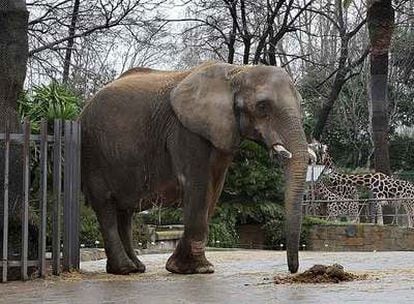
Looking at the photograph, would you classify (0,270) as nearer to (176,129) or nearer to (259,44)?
(176,129)

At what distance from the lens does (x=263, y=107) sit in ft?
33.4

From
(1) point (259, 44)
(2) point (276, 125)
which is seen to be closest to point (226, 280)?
(2) point (276, 125)

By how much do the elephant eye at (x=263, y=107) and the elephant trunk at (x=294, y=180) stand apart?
28 cm

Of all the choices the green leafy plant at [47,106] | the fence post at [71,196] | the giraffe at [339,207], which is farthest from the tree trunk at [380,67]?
the fence post at [71,196]

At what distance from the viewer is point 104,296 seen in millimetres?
8352

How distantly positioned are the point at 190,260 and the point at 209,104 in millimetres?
1830

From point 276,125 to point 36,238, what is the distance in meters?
3.12

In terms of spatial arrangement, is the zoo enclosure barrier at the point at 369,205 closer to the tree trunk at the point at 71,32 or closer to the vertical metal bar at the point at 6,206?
the tree trunk at the point at 71,32

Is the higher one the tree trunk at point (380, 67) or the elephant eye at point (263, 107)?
the tree trunk at point (380, 67)

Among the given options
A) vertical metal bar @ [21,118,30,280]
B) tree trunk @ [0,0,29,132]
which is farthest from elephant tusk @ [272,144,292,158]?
tree trunk @ [0,0,29,132]

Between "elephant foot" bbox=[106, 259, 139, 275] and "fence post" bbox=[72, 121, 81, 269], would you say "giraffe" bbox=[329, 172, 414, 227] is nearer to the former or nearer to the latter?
"elephant foot" bbox=[106, 259, 139, 275]

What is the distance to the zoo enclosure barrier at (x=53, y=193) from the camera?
10250mm

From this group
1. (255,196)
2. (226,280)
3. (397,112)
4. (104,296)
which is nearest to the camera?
(104,296)

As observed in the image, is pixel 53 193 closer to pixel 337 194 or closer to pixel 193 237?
pixel 193 237
